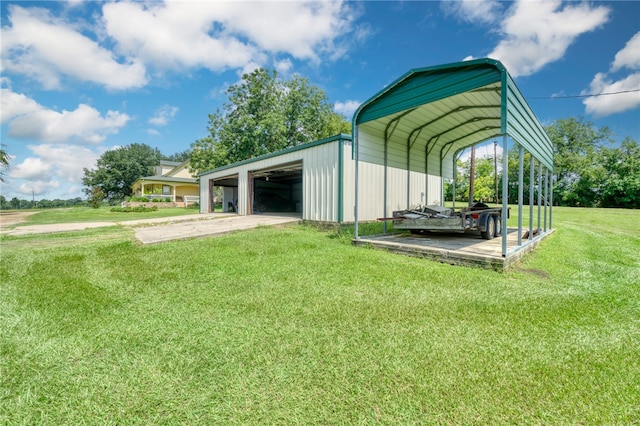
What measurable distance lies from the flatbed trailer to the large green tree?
74.8 feet

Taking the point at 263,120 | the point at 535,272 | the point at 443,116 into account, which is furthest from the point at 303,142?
the point at 535,272

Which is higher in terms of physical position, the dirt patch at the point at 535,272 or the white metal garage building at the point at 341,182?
the white metal garage building at the point at 341,182

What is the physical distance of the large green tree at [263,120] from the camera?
27438 millimetres

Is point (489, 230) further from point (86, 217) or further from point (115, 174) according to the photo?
point (115, 174)

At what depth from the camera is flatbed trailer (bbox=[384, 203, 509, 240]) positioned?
5.77m

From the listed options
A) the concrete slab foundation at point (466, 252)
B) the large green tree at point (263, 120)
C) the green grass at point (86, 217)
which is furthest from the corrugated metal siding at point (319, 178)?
the large green tree at point (263, 120)

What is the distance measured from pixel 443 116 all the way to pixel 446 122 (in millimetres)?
632

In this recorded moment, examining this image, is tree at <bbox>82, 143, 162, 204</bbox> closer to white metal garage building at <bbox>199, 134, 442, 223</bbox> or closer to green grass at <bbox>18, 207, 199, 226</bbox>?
green grass at <bbox>18, 207, 199, 226</bbox>

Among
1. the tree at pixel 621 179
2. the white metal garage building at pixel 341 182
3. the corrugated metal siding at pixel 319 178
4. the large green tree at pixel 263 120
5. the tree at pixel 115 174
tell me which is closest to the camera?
the white metal garage building at pixel 341 182

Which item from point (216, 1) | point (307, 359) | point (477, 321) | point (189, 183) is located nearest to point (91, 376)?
point (307, 359)

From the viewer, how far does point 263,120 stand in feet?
87.6

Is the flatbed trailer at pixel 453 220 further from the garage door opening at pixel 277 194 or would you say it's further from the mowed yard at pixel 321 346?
the garage door opening at pixel 277 194

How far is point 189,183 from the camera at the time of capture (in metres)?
33.7

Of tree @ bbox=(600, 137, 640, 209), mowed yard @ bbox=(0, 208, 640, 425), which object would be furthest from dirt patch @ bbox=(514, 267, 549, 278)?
tree @ bbox=(600, 137, 640, 209)
